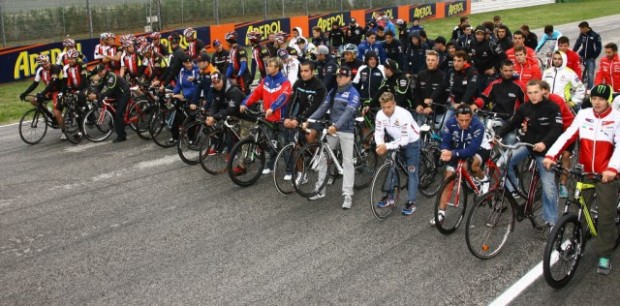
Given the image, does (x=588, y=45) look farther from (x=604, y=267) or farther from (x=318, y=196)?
(x=604, y=267)

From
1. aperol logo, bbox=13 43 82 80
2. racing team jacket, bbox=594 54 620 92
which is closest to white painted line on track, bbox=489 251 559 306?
racing team jacket, bbox=594 54 620 92

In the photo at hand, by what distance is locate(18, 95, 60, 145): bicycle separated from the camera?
42.5 feet

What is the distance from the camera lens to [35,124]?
13.1 meters

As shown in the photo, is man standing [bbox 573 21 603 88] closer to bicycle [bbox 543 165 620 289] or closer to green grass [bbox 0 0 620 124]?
bicycle [bbox 543 165 620 289]

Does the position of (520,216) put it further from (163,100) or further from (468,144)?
(163,100)

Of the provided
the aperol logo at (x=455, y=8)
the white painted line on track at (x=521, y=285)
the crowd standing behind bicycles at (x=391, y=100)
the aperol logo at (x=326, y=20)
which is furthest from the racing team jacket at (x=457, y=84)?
the aperol logo at (x=455, y=8)

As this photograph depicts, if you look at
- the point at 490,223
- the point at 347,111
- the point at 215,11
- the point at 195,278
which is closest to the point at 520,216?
the point at 490,223

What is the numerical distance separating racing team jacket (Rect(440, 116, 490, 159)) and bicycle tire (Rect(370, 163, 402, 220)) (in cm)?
86

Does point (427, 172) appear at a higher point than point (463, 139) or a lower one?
lower

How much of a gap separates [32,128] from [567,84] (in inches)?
420

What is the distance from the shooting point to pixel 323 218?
27.8 feet

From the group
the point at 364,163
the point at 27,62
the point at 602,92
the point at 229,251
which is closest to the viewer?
the point at 602,92

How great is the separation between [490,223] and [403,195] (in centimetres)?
240

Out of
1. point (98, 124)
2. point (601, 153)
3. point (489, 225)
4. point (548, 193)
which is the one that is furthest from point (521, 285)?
point (98, 124)
